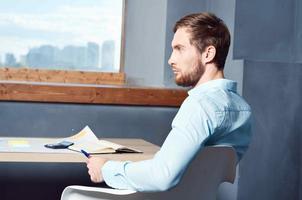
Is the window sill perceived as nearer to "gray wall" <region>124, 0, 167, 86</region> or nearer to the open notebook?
"gray wall" <region>124, 0, 167, 86</region>

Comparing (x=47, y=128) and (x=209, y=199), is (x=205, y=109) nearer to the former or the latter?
(x=209, y=199)

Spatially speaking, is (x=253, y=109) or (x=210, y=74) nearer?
(x=210, y=74)

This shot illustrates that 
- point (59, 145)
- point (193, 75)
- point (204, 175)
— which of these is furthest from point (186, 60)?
point (59, 145)

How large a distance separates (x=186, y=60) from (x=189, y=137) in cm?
36

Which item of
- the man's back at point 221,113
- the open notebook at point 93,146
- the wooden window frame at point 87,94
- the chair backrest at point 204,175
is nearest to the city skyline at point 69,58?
the wooden window frame at point 87,94

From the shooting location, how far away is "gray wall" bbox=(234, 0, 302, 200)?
A: 3045 mm

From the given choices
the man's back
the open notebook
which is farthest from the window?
the man's back

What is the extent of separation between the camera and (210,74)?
161 cm

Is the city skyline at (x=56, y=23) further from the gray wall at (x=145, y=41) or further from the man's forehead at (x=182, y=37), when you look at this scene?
the man's forehead at (x=182, y=37)

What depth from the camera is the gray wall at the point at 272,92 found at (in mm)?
3045

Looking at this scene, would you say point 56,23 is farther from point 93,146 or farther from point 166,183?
point 166,183

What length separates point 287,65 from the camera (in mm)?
3078

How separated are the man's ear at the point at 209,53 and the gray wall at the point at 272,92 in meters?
1.44

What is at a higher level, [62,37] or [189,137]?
[62,37]
